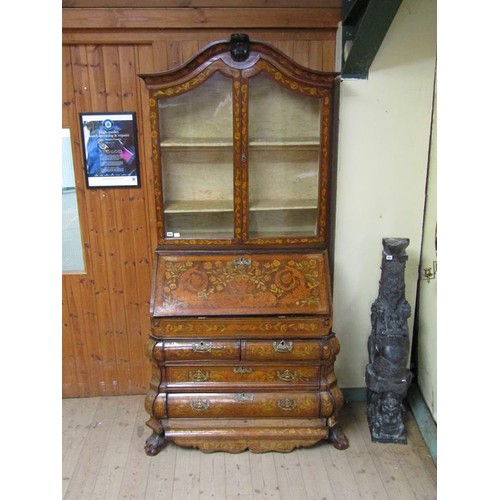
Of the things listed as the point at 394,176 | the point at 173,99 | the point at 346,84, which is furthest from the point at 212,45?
the point at 394,176

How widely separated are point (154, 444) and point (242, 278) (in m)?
0.96

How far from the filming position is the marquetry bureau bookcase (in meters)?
2.23

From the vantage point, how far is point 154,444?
236 cm

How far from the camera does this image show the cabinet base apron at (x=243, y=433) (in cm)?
230

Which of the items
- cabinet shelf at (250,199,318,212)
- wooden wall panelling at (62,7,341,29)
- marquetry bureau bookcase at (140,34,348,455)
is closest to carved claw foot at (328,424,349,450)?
marquetry bureau bookcase at (140,34,348,455)

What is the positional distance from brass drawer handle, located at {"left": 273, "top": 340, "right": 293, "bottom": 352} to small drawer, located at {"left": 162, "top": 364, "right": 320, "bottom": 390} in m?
0.11

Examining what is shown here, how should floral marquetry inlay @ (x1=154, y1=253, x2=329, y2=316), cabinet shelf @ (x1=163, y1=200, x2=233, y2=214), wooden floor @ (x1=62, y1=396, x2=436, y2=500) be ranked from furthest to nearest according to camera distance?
cabinet shelf @ (x1=163, y1=200, x2=233, y2=214)
floral marquetry inlay @ (x1=154, y1=253, x2=329, y2=316)
wooden floor @ (x1=62, y1=396, x2=436, y2=500)

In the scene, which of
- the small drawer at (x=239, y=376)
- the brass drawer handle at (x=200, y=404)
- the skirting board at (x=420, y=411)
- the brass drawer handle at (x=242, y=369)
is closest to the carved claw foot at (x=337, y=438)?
the small drawer at (x=239, y=376)

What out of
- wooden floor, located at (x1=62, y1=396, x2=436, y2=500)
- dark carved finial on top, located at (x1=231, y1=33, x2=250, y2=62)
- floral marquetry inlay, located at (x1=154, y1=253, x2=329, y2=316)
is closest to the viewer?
dark carved finial on top, located at (x1=231, y1=33, x2=250, y2=62)

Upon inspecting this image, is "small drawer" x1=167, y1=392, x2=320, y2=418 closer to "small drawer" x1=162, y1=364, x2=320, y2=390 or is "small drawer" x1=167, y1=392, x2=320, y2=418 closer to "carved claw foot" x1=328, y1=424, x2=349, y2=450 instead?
"small drawer" x1=162, y1=364, x2=320, y2=390

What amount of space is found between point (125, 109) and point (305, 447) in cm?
199

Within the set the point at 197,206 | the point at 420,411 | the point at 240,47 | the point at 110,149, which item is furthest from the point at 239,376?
the point at 240,47

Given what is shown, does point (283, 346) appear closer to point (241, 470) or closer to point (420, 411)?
point (241, 470)
